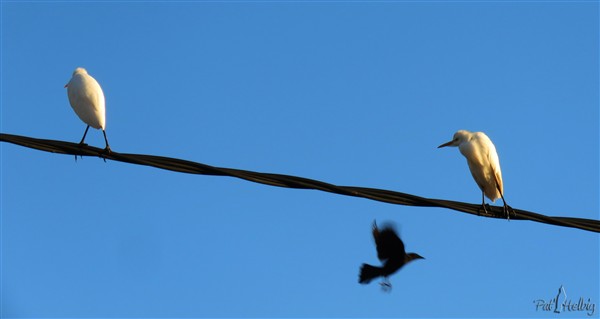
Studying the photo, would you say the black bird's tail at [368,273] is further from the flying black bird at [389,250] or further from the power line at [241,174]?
the power line at [241,174]

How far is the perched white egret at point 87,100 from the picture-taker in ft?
30.5

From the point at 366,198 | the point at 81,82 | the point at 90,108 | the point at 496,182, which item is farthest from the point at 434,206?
the point at 81,82

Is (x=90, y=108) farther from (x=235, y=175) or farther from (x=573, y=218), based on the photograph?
(x=573, y=218)

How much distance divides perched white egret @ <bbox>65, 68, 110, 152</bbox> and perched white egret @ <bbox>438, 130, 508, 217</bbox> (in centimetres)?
376

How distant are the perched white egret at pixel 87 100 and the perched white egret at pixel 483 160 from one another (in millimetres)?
3757

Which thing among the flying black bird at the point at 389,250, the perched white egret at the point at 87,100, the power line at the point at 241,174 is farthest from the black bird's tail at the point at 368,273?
the perched white egret at the point at 87,100

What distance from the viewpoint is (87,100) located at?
967cm

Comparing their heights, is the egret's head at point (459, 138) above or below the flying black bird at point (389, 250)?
above

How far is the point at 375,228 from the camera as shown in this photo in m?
6.71

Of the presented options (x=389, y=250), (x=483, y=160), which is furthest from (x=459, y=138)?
(x=389, y=250)

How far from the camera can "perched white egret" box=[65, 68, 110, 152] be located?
30.5ft

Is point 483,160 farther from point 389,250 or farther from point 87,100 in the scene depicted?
point 87,100

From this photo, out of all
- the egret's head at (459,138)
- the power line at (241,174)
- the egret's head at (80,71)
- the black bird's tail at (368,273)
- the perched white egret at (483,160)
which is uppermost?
the egret's head at (80,71)

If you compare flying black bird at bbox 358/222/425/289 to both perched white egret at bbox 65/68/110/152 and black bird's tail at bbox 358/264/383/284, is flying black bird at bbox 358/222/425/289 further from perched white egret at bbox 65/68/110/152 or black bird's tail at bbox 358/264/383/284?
perched white egret at bbox 65/68/110/152
